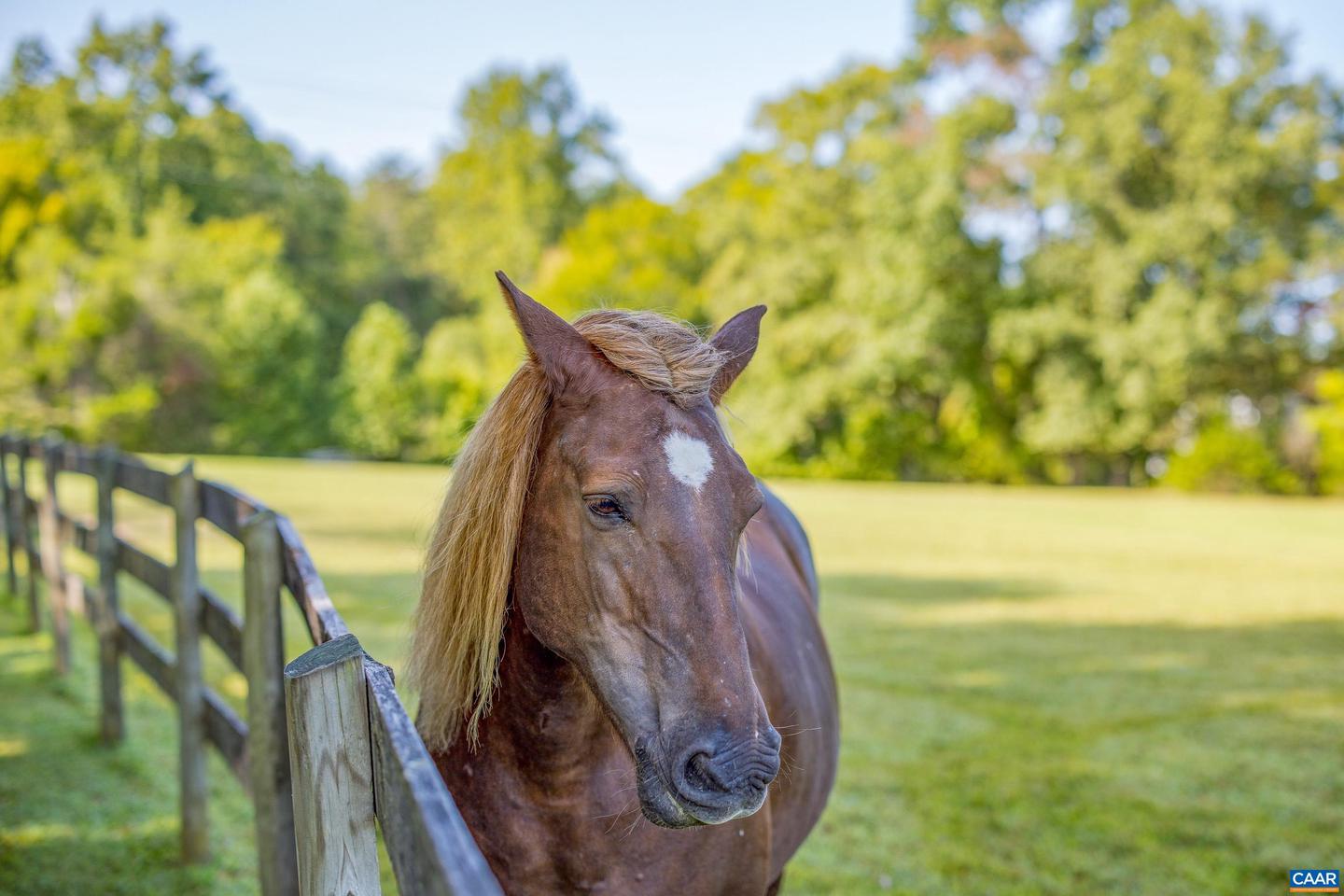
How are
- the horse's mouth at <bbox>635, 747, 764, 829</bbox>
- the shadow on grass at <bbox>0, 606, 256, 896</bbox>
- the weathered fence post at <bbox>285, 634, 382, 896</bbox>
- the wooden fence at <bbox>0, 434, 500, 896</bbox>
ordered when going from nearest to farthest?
the wooden fence at <bbox>0, 434, 500, 896</bbox>
the weathered fence post at <bbox>285, 634, 382, 896</bbox>
the horse's mouth at <bbox>635, 747, 764, 829</bbox>
the shadow on grass at <bbox>0, 606, 256, 896</bbox>

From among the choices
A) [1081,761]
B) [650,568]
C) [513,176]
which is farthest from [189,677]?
[513,176]

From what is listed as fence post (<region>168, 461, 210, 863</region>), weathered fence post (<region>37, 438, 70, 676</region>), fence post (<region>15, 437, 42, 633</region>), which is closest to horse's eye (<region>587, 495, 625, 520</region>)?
fence post (<region>168, 461, 210, 863</region>)

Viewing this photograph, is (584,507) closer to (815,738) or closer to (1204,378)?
(815,738)

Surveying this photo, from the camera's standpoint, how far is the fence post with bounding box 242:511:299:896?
2473mm

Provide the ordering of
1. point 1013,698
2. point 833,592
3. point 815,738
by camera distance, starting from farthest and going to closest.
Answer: point 833,592, point 1013,698, point 815,738

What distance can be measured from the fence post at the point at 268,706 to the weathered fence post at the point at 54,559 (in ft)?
12.9

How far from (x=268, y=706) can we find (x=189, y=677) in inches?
46.7

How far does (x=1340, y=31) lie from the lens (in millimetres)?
24094

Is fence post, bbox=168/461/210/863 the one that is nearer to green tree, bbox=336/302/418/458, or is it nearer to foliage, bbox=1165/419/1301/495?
foliage, bbox=1165/419/1301/495

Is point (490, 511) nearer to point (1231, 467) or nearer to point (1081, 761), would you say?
point (1081, 761)

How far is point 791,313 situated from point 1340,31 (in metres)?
16.2

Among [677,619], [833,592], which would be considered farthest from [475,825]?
→ [833,592]

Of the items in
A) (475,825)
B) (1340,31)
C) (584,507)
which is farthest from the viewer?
(1340,31)

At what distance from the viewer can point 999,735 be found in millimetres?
5504
